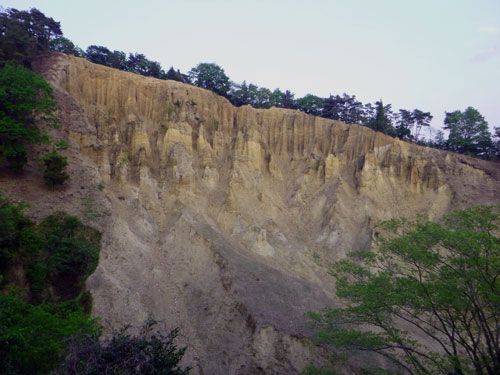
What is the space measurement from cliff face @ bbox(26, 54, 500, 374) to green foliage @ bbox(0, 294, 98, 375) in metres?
5.75

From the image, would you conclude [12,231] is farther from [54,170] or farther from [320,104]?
[320,104]

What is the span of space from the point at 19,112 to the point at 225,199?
13.6 m

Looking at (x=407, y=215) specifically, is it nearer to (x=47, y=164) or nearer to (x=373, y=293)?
(x=373, y=293)

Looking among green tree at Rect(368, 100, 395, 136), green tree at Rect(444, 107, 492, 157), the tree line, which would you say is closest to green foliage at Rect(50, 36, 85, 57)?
the tree line

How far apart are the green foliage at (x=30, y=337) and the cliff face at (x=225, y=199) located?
5750 mm

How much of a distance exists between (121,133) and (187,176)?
6.09 metres

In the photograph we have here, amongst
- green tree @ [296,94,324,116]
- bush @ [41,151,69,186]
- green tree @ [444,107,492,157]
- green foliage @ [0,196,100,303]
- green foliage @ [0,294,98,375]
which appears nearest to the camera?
green foliage @ [0,294,98,375]

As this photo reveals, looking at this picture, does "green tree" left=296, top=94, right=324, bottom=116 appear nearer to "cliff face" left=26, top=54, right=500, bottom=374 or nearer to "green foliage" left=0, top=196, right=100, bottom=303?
"cliff face" left=26, top=54, right=500, bottom=374

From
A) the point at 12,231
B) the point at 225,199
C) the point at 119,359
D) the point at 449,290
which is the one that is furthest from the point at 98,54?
the point at 449,290

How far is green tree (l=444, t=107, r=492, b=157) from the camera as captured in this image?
40.8 meters

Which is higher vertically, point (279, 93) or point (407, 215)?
point (279, 93)

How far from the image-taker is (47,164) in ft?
73.2

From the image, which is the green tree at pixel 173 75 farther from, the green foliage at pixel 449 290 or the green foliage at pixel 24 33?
the green foliage at pixel 449 290

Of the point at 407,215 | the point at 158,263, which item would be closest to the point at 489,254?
the point at 158,263
